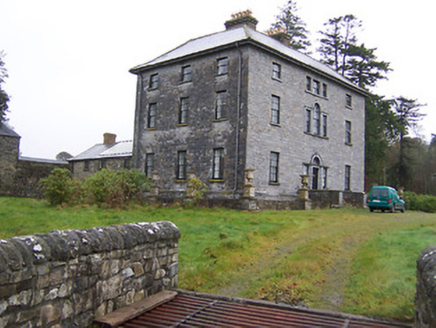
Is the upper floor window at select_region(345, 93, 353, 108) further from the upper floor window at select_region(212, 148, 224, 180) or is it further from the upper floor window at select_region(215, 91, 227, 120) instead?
the upper floor window at select_region(212, 148, 224, 180)

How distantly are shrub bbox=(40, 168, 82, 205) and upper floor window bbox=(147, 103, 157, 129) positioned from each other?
8.22 meters

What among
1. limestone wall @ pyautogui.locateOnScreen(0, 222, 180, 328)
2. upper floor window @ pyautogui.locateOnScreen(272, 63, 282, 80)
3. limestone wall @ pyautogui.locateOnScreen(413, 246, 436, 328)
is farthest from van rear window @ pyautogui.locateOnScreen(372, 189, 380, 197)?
limestone wall @ pyautogui.locateOnScreen(413, 246, 436, 328)

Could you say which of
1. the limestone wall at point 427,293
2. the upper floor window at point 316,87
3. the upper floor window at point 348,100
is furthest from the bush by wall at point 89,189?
the upper floor window at point 348,100

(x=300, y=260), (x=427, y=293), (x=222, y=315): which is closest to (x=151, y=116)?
(x=300, y=260)

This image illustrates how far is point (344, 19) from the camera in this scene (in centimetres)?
4194

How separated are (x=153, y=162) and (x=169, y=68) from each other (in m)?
6.50

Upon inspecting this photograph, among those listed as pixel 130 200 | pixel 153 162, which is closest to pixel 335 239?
pixel 130 200

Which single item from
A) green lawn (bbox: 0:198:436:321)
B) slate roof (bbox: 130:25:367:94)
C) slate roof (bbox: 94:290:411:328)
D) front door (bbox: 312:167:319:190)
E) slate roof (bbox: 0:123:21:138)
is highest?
slate roof (bbox: 130:25:367:94)

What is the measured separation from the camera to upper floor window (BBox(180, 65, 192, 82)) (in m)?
26.0

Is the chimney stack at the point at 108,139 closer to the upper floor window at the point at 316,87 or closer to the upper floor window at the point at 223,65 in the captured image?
the upper floor window at the point at 223,65

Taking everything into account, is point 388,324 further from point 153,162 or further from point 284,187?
point 153,162

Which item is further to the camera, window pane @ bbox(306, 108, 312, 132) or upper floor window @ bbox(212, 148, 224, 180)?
window pane @ bbox(306, 108, 312, 132)

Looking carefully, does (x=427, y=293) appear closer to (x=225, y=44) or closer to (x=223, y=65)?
(x=225, y=44)

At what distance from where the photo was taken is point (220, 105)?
24.0 m
